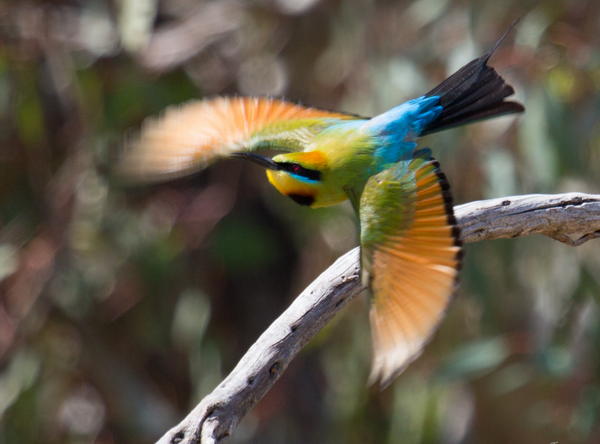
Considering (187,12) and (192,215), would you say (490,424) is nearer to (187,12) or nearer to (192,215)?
(192,215)

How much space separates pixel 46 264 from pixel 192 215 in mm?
531

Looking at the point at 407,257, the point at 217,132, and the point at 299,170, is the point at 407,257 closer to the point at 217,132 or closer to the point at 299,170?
the point at 299,170

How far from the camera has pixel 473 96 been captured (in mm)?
1348

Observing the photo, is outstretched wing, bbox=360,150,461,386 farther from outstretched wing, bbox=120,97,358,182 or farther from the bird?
outstretched wing, bbox=120,97,358,182

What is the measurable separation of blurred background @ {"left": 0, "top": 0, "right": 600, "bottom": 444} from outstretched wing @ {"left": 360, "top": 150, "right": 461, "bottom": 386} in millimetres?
869

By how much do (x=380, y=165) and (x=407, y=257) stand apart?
26 centimetres

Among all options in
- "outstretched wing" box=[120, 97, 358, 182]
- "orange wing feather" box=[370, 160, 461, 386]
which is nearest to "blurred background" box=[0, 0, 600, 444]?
"outstretched wing" box=[120, 97, 358, 182]

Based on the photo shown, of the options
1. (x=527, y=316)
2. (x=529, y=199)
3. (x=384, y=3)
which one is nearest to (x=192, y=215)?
(x=384, y=3)

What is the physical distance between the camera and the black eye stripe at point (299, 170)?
1.22m

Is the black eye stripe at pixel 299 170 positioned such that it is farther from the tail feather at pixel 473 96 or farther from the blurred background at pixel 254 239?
the blurred background at pixel 254 239

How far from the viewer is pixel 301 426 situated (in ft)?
8.57

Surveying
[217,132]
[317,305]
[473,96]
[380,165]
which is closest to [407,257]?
[317,305]

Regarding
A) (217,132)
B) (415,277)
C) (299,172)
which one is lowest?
(415,277)

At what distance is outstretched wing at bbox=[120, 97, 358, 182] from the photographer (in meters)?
1.38
